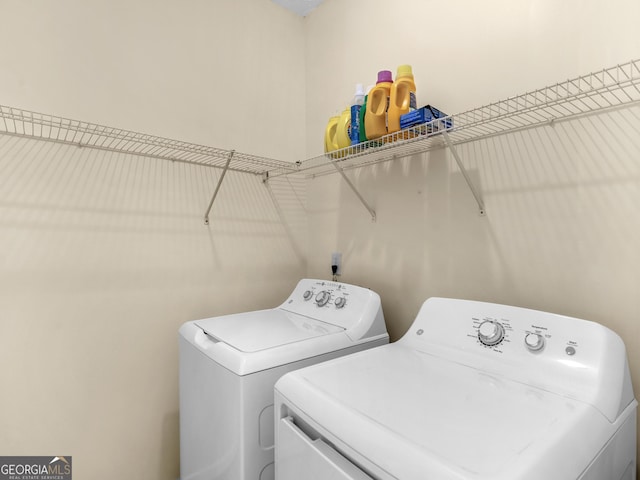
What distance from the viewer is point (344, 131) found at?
5.37 ft

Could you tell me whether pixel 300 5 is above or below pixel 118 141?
above

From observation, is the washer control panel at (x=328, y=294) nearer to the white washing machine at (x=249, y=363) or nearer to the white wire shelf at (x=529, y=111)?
the white washing machine at (x=249, y=363)

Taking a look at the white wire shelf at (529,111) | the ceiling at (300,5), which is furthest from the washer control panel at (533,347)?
the ceiling at (300,5)

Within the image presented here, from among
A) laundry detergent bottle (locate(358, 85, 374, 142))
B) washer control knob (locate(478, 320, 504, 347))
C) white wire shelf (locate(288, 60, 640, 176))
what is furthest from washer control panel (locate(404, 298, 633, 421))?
laundry detergent bottle (locate(358, 85, 374, 142))

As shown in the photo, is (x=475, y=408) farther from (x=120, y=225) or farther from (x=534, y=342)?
(x=120, y=225)

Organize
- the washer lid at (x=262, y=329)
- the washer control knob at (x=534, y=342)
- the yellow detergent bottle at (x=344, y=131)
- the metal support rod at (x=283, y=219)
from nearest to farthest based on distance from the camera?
1. the washer control knob at (x=534, y=342)
2. the washer lid at (x=262, y=329)
3. the yellow detergent bottle at (x=344, y=131)
4. the metal support rod at (x=283, y=219)

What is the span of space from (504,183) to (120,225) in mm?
1741

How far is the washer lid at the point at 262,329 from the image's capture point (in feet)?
4.19

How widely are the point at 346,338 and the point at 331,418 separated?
60cm

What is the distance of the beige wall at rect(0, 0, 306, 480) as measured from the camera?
143 centimetres

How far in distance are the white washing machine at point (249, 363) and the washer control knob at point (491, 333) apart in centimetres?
48

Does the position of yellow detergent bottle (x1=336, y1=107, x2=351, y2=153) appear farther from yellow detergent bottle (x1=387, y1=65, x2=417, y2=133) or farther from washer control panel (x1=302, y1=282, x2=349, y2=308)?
washer control panel (x1=302, y1=282, x2=349, y2=308)

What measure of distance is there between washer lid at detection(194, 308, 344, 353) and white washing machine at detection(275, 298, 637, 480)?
0.95ft

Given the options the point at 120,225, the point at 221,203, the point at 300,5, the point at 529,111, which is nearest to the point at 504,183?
the point at 529,111
